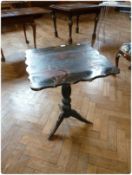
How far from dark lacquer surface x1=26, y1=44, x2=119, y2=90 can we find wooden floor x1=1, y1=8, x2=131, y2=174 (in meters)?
0.63

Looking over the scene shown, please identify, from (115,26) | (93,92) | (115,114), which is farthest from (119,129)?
(115,26)

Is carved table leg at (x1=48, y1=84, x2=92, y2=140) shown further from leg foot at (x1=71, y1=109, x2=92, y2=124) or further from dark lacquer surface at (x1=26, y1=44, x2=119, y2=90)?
dark lacquer surface at (x1=26, y1=44, x2=119, y2=90)

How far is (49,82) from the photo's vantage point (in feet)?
4.18

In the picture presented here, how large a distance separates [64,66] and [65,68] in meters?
0.03

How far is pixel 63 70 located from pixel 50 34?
2.80 m

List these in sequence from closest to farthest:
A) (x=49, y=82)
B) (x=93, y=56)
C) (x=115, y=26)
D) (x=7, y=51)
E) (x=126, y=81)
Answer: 1. (x=49, y=82)
2. (x=93, y=56)
3. (x=126, y=81)
4. (x=7, y=51)
5. (x=115, y=26)

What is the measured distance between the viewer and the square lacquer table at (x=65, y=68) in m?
1.30

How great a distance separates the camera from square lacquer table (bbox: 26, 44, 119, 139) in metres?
1.30

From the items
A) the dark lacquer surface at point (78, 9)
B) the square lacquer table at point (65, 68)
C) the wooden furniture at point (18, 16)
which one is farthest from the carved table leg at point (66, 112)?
the dark lacquer surface at point (78, 9)

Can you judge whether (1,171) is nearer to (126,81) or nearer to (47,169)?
(47,169)

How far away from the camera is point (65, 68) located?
1427mm

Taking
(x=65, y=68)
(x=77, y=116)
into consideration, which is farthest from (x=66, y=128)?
(x=65, y=68)

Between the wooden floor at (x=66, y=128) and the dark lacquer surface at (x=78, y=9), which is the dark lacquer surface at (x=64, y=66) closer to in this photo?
the wooden floor at (x=66, y=128)

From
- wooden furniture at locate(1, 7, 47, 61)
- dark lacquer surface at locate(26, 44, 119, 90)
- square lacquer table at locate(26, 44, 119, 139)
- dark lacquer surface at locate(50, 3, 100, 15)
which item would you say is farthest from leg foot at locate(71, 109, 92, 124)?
dark lacquer surface at locate(50, 3, 100, 15)
